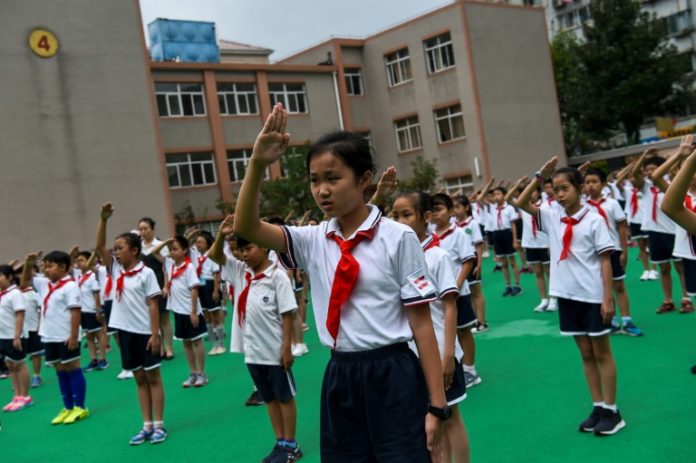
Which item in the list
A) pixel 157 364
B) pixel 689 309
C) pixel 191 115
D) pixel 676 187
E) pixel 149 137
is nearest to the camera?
pixel 676 187

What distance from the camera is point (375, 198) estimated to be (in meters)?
3.22

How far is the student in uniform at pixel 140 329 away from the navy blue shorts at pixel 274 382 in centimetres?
116

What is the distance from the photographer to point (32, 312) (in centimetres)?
879

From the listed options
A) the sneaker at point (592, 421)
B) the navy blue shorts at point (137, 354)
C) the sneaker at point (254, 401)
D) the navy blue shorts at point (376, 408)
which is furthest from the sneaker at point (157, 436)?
the navy blue shorts at point (376, 408)

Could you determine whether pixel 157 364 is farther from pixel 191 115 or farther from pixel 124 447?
pixel 191 115

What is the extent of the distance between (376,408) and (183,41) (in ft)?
87.1

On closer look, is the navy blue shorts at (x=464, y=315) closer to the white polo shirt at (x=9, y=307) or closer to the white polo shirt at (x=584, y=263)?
the white polo shirt at (x=584, y=263)

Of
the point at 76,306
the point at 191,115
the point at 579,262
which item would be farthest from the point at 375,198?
the point at 191,115

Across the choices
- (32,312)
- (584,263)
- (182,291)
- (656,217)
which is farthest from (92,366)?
(656,217)

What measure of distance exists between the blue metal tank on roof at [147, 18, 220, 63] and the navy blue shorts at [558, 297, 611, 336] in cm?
2414

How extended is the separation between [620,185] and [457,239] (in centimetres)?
869

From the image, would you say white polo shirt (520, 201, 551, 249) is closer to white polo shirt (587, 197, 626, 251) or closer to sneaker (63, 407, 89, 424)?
white polo shirt (587, 197, 626, 251)

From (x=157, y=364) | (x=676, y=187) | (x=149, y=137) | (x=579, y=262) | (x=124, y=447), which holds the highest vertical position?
(x=149, y=137)

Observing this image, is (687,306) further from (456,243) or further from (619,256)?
(456,243)
